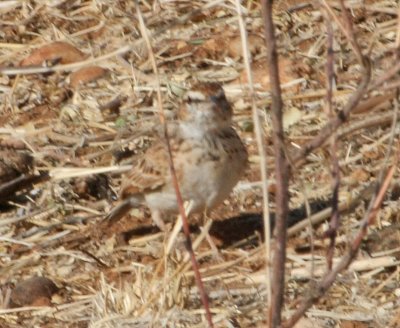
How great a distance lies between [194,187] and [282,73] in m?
1.82

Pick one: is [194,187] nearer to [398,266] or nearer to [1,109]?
[398,266]

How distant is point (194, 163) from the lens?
6.70m

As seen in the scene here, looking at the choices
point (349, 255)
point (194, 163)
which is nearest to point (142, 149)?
point (194, 163)

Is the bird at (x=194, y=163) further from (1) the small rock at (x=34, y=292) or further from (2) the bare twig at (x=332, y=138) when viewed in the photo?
(2) the bare twig at (x=332, y=138)

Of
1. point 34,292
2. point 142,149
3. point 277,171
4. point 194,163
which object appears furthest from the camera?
point 142,149

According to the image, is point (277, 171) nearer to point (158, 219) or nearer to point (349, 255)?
point (349, 255)

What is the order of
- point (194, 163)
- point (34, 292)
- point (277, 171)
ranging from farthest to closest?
1. point (194, 163)
2. point (34, 292)
3. point (277, 171)

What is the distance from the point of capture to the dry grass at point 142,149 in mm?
5914

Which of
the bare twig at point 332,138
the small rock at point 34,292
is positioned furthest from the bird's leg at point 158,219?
the bare twig at point 332,138

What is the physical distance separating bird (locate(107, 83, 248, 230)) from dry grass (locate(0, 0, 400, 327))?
0.17m

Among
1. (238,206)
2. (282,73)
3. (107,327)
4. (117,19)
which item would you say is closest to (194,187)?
(238,206)

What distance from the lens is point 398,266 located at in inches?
243

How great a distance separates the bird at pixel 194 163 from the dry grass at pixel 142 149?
171 mm

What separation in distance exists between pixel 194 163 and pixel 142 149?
1.28m
